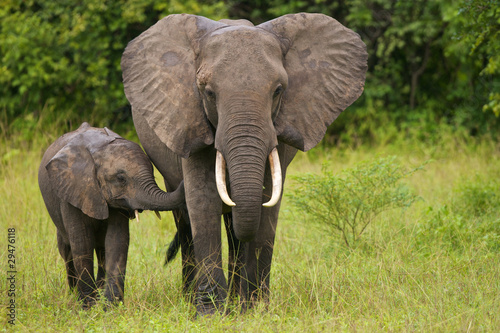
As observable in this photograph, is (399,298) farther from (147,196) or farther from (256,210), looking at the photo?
(147,196)

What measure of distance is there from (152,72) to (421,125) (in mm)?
8755

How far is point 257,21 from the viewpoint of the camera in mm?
13461

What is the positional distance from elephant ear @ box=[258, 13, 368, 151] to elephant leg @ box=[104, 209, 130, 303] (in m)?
1.47

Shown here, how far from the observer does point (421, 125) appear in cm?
1247

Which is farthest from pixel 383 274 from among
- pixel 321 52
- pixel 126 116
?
pixel 126 116

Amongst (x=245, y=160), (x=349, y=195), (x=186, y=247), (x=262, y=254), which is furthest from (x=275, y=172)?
(x=349, y=195)

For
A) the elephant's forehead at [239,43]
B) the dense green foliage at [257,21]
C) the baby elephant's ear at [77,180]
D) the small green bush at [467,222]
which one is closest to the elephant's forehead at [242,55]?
the elephant's forehead at [239,43]

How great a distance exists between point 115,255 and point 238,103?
1.64 meters

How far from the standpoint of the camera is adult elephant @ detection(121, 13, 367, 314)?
4098 mm

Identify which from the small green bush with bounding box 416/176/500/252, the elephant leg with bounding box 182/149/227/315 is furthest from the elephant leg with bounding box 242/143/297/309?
the small green bush with bounding box 416/176/500/252

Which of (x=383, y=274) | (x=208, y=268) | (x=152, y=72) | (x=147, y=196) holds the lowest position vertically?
(x=383, y=274)

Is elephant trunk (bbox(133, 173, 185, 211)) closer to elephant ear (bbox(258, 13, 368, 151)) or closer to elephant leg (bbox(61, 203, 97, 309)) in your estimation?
elephant leg (bbox(61, 203, 97, 309))

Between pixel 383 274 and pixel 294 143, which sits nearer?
pixel 294 143

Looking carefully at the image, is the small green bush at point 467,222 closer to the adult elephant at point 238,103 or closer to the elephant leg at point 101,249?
the adult elephant at point 238,103
